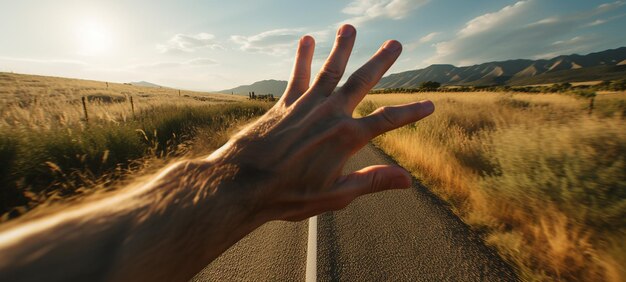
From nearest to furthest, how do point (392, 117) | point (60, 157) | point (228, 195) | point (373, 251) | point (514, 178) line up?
point (228, 195), point (392, 117), point (373, 251), point (514, 178), point (60, 157)

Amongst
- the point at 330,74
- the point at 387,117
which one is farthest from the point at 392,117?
the point at 330,74

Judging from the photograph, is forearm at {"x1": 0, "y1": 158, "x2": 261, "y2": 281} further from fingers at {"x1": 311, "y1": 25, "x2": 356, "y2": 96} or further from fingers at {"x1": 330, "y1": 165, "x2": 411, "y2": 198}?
fingers at {"x1": 311, "y1": 25, "x2": 356, "y2": 96}

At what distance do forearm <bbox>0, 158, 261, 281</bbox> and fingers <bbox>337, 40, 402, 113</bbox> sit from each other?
0.67 metres

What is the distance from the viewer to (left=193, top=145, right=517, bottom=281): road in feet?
9.62

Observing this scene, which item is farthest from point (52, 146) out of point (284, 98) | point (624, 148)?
point (624, 148)

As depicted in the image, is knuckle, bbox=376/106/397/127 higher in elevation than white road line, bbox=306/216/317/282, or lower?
higher

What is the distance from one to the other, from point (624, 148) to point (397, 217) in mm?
2749

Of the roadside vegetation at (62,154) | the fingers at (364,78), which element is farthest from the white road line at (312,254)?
the fingers at (364,78)

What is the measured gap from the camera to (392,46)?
4.61 ft

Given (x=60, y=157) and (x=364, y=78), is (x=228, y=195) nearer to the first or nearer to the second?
(x=364, y=78)

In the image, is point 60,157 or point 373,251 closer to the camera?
point 373,251

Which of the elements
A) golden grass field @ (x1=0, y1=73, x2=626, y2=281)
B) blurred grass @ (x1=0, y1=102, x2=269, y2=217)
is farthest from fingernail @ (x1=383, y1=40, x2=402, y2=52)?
blurred grass @ (x1=0, y1=102, x2=269, y2=217)

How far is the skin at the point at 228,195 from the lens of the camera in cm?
56

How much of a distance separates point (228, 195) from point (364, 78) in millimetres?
824
